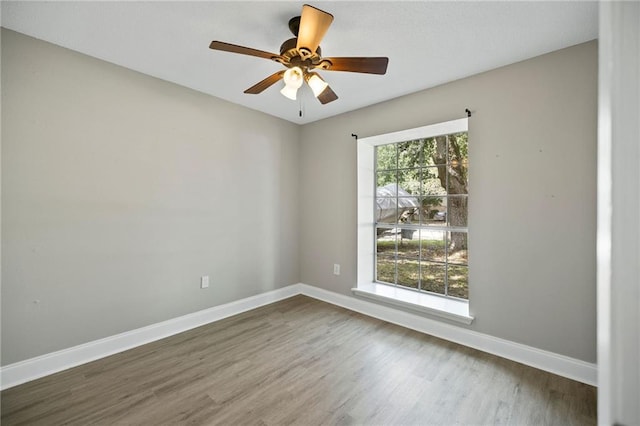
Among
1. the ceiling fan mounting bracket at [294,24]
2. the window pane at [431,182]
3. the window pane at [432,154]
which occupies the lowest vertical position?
the window pane at [431,182]

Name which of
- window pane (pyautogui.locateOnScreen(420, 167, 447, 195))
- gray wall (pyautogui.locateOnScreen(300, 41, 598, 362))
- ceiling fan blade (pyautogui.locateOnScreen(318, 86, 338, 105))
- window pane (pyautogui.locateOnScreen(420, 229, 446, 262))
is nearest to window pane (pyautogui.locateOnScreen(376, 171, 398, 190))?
window pane (pyautogui.locateOnScreen(420, 167, 447, 195))

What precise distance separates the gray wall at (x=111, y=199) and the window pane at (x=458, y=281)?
2.21m

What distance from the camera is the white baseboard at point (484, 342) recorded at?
195cm

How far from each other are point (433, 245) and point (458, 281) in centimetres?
44

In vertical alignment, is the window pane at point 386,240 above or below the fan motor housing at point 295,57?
below

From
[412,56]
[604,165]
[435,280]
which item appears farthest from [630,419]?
[435,280]

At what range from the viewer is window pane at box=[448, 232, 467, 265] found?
2842mm

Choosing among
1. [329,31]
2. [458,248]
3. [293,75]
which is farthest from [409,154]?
[293,75]

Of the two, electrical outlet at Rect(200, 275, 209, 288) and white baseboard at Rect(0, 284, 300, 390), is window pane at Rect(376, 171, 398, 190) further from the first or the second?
electrical outlet at Rect(200, 275, 209, 288)

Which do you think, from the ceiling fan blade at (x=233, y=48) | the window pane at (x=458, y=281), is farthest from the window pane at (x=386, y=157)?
the ceiling fan blade at (x=233, y=48)

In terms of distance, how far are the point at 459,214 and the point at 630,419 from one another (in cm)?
258

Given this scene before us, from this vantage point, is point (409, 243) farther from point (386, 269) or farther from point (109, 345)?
point (109, 345)

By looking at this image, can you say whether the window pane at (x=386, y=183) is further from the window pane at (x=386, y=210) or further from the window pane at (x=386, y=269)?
the window pane at (x=386, y=269)

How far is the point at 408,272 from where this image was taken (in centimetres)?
322
